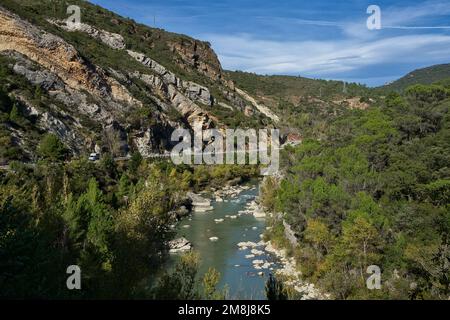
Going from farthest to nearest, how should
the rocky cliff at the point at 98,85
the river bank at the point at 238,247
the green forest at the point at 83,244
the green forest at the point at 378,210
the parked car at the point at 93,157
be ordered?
the rocky cliff at the point at 98,85 → the parked car at the point at 93,157 → the river bank at the point at 238,247 → the green forest at the point at 378,210 → the green forest at the point at 83,244

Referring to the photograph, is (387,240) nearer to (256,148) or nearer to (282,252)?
(282,252)

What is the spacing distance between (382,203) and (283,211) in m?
11.5

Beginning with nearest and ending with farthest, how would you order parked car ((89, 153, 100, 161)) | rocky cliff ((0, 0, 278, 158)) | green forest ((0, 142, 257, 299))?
green forest ((0, 142, 257, 299)), parked car ((89, 153, 100, 161)), rocky cliff ((0, 0, 278, 158))

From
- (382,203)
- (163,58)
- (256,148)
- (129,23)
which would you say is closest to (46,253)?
(382,203)

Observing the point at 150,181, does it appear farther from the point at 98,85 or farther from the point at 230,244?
the point at 98,85

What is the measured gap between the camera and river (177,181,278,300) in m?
33.8

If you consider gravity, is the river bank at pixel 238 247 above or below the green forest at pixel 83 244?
below

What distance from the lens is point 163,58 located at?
117562 millimetres

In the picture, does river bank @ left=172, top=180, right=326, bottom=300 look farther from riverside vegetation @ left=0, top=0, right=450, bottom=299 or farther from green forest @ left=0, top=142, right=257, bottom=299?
green forest @ left=0, top=142, right=257, bottom=299

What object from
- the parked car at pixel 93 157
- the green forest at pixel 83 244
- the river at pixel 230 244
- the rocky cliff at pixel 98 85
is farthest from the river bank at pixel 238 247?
the rocky cliff at pixel 98 85

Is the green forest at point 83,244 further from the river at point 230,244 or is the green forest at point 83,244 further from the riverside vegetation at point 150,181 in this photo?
the river at point 230,244

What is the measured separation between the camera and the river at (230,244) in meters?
33.8

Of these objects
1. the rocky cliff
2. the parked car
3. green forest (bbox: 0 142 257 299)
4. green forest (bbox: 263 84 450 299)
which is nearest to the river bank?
green forest (bbox: 263 84 450 299)
